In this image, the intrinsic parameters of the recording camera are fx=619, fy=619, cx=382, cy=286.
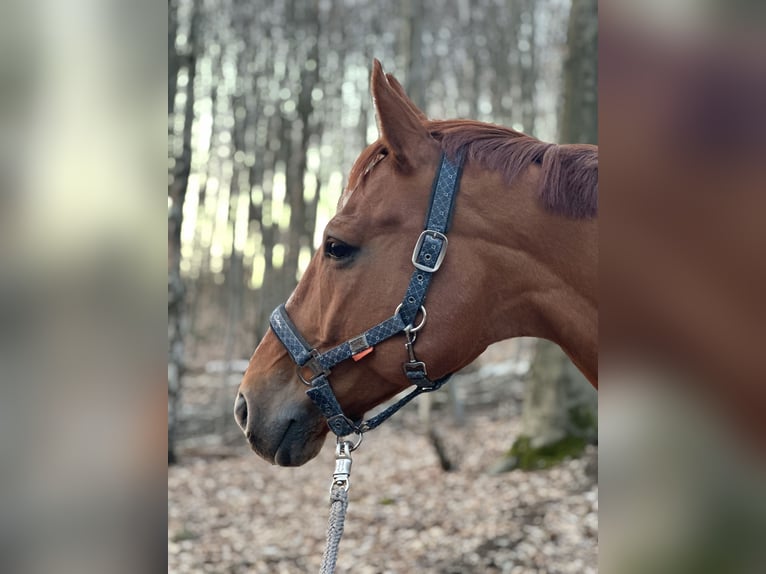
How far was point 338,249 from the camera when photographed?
232 centimetres

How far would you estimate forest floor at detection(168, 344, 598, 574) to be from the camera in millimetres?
5195

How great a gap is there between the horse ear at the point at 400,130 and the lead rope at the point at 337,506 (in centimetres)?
110

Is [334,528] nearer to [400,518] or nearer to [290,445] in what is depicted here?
[290,445]

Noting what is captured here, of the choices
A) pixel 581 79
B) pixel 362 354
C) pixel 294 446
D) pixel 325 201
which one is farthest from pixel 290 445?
pixel 325 201

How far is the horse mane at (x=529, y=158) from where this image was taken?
6.75 feet

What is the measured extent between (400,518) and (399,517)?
40 millimetres

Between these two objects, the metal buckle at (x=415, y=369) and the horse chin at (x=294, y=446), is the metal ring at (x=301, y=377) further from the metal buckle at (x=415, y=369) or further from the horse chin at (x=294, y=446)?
the metal buckle at (x=415, y=369)

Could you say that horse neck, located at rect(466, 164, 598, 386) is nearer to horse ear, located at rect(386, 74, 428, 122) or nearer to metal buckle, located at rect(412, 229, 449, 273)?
metal buckle, located at rect(412, 229, 449, 273)

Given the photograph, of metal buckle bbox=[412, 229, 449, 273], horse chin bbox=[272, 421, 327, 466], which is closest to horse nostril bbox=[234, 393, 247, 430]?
horse chin bbox=[272, 421, 327, 466]

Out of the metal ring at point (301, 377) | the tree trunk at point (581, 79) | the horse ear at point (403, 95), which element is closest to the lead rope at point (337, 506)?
the metal ring at point (301, 377)
